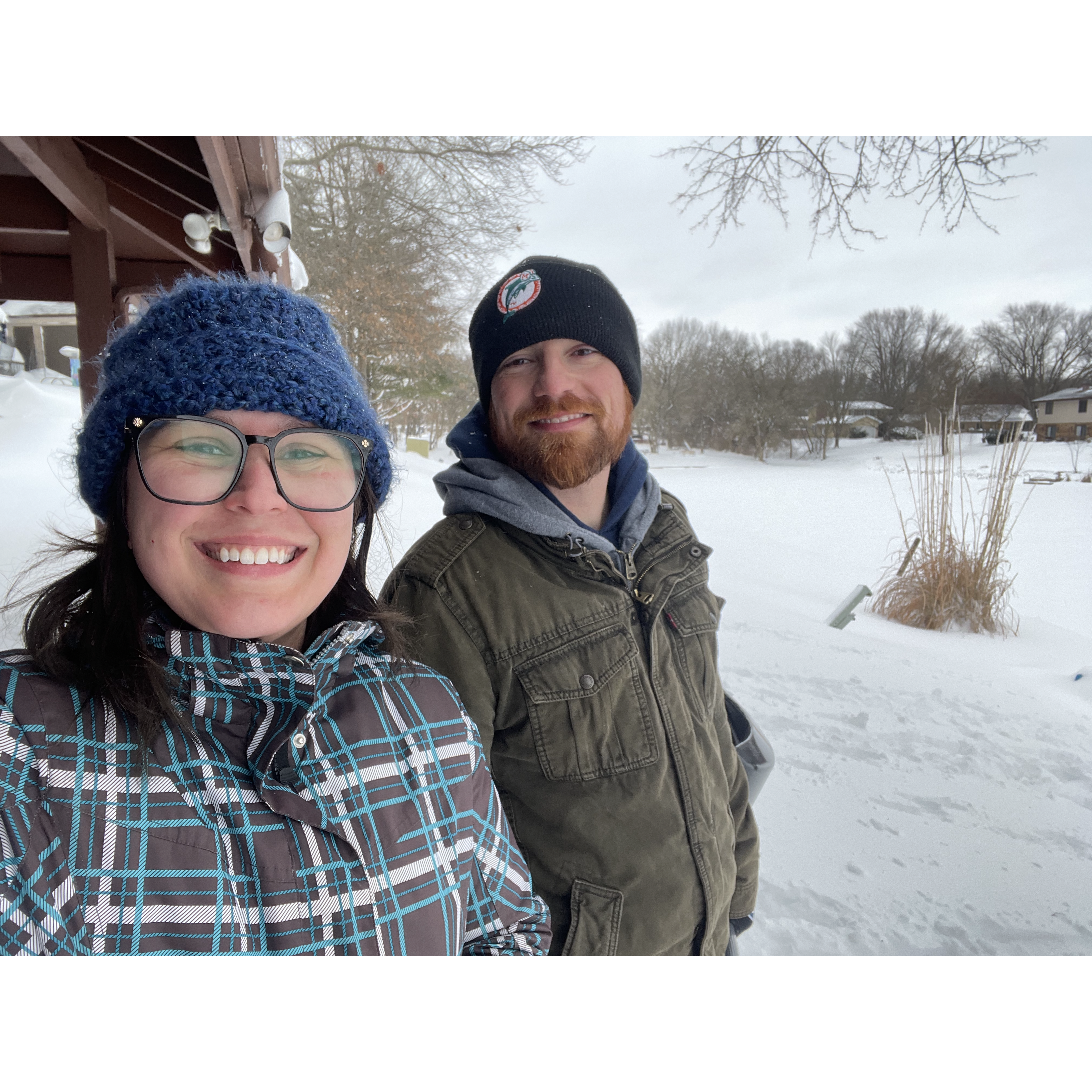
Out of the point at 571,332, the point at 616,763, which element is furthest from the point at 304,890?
the point at 571,332

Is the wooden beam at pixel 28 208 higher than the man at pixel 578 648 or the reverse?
higher

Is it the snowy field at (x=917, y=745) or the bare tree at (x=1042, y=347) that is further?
the bare tree at (x=1042, y=347)

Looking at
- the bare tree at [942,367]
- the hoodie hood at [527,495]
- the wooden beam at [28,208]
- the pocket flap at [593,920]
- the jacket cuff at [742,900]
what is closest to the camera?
the pocket flap at [593,920]

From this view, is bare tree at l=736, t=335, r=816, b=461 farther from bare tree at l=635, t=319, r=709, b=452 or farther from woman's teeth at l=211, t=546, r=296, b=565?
woman's teeth at l=211, t=546, r=296, b=565

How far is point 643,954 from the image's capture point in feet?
4.18

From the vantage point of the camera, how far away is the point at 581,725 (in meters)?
1.25

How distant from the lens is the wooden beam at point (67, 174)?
7.54ft

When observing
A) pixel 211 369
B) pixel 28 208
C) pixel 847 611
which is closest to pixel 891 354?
pixel 847 611

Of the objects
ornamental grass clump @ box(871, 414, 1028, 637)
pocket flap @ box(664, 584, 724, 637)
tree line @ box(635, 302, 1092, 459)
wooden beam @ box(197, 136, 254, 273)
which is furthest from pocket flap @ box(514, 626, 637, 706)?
ornamental grass clump @ box(871, 414, 1028, 637)

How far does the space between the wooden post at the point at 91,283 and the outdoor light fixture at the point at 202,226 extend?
582mm

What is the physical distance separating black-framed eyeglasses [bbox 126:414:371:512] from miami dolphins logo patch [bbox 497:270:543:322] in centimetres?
83

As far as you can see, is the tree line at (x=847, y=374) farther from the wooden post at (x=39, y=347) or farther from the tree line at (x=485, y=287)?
the wooden post at (x=39, y=347)

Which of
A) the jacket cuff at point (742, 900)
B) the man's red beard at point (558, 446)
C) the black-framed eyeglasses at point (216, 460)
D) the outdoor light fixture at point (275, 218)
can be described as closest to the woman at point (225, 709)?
the black-framed eyeglasses at point (216, 460)

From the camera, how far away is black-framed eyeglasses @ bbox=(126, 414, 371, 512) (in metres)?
0.81
